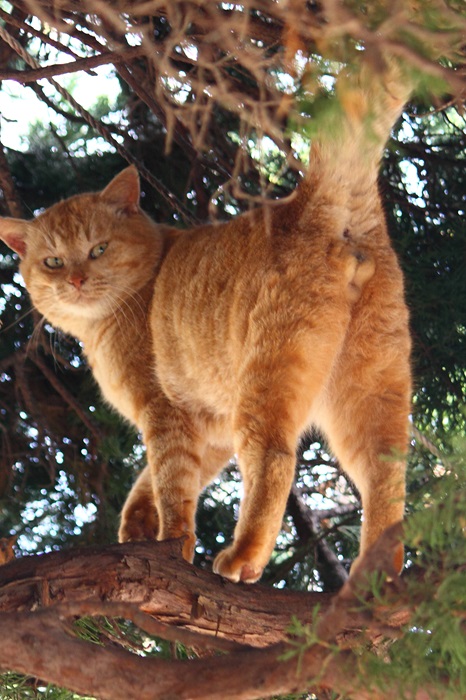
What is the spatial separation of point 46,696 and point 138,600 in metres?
0.35

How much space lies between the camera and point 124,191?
2766 millimetres

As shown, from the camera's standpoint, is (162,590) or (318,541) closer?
(162,590)

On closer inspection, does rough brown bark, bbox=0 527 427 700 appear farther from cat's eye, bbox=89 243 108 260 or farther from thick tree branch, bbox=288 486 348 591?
cat's eye, bbox=89 243 108 260

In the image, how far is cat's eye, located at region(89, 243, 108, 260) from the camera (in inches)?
107

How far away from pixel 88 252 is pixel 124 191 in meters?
0.22

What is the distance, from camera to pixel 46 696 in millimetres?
1912

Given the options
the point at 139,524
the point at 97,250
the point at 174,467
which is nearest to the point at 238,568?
the point at 174,467

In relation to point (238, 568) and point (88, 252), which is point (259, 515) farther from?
point (88, 252)

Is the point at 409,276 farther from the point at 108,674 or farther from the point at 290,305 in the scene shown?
the point at 108,674

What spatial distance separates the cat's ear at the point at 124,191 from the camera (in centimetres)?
273

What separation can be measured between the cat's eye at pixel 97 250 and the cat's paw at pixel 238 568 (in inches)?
46.4

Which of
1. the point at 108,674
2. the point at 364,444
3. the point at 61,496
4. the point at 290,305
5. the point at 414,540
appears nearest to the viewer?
the point at 414,540

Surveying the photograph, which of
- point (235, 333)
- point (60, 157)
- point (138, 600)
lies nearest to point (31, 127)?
point (60, 157)

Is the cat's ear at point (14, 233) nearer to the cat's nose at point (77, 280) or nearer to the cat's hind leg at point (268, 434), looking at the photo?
the cat's nose at point (77, 280)
